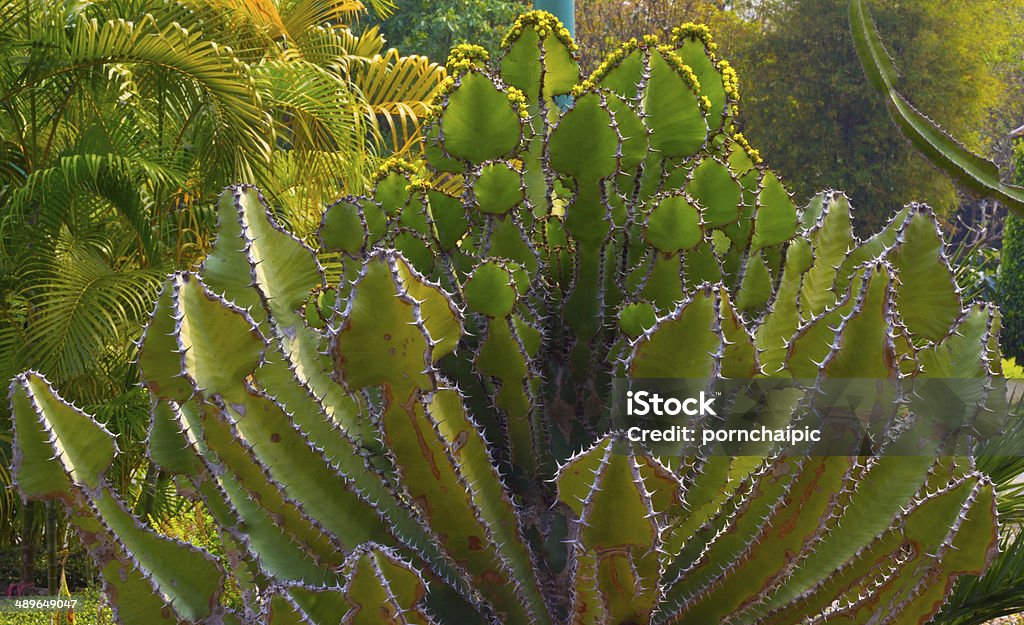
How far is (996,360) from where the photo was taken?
1.88 m

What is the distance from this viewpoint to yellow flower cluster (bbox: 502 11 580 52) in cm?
199

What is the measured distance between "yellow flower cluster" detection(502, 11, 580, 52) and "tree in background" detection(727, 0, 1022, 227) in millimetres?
18744

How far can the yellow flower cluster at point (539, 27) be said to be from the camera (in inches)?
→ 78.5

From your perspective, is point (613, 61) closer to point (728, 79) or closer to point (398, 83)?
point (728, 79)

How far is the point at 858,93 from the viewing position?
1984 cm

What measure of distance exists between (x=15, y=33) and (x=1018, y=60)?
22.7 metres

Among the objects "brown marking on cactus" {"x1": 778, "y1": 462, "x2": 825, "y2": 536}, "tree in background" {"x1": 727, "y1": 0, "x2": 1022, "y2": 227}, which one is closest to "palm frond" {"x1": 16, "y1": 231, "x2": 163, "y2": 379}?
"brown marking on cactus" {"x1": 778, "y1": 462, "x2": 825, "y2": 536}

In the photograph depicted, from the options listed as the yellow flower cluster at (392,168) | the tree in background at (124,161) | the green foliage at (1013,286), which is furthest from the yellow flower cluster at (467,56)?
the green foliage at (1013,286)

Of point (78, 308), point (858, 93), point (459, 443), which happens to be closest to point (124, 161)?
point (78, 308)

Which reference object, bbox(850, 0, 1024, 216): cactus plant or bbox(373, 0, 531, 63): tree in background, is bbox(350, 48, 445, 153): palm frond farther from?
bbox(373, 0, 531, 63): tree in background

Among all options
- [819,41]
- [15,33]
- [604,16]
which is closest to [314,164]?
[15,33]

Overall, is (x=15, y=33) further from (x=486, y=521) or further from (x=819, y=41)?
(x=819, y=41)

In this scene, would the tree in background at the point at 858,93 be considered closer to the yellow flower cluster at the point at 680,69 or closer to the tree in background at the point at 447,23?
the tree in background at the point at 447,23

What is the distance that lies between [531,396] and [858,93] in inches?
782
